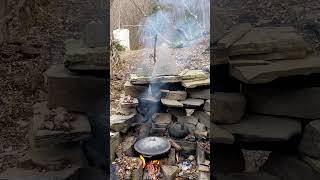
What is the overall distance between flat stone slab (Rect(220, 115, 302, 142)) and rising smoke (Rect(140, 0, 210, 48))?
1.42 metres

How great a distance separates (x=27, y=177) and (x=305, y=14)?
1637 mm

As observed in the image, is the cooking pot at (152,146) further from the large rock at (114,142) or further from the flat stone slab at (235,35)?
the flat stone slab at (235,35)

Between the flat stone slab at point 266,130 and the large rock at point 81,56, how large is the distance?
0.73 meters

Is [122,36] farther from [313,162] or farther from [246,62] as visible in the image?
[313,162]

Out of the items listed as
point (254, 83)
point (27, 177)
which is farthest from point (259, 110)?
point (27, 177)

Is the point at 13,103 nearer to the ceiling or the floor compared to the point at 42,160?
nearer to the ceiling

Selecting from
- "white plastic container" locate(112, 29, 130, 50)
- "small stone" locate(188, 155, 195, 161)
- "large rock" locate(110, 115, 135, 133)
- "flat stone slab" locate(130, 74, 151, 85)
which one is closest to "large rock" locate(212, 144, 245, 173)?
"small stone" locate(188, 155, 195, 161)

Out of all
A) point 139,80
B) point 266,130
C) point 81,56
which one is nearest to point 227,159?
point 266,130

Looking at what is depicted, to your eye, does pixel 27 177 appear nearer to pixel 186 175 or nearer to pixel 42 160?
pixel 42 160

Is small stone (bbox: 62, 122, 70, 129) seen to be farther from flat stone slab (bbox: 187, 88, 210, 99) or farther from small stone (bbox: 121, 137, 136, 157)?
flat stone slab (bbox: 187, 88, 210, 99)

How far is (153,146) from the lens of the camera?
3.09 meters

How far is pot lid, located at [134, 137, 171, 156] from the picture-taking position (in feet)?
10.1

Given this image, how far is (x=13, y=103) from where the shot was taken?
2053 millimetres

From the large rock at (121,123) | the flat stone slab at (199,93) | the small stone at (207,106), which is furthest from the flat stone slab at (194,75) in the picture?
the large rock at (121,123)
